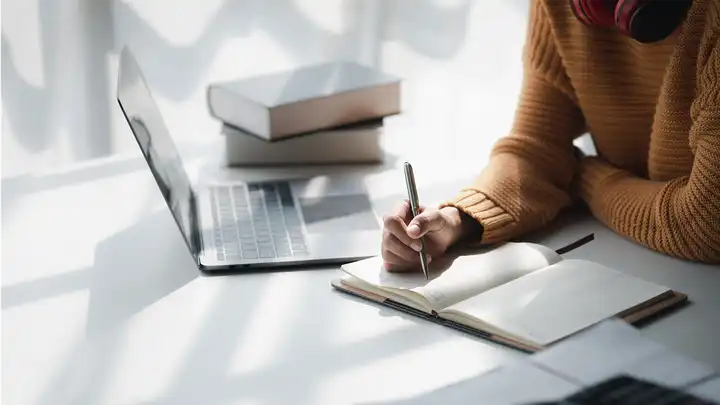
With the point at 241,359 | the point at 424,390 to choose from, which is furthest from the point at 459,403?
the point at 241,359

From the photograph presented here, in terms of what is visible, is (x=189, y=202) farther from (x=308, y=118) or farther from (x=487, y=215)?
(x=487, y=215)

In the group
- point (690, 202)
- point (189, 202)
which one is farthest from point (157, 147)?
point (690, 202)

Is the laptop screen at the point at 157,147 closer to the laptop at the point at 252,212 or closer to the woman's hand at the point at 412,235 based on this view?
the laptop at the point at 252,212

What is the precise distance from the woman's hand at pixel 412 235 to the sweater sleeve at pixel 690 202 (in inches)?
7.8

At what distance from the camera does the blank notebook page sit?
2.96 feet

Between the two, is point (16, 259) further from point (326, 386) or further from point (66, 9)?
point (66, 9)

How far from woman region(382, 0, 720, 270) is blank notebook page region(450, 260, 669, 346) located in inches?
4.4

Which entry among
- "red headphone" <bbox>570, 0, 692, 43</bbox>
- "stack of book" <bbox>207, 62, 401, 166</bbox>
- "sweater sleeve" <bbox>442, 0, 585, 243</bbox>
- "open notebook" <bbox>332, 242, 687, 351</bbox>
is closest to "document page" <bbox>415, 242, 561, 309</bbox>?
"open notebook" <bbox>332, 242, 687, 351</bbox>

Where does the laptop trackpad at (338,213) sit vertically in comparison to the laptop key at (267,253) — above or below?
below

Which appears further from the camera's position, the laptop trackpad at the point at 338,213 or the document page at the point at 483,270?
the laptop trackpad at the point at 338,213

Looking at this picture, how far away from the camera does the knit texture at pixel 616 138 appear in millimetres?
1053

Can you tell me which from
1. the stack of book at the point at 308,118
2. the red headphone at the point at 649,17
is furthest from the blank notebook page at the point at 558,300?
the stack of book at the point at 308,118

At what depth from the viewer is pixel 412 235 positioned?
102cm

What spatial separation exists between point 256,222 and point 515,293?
0.37 meters
